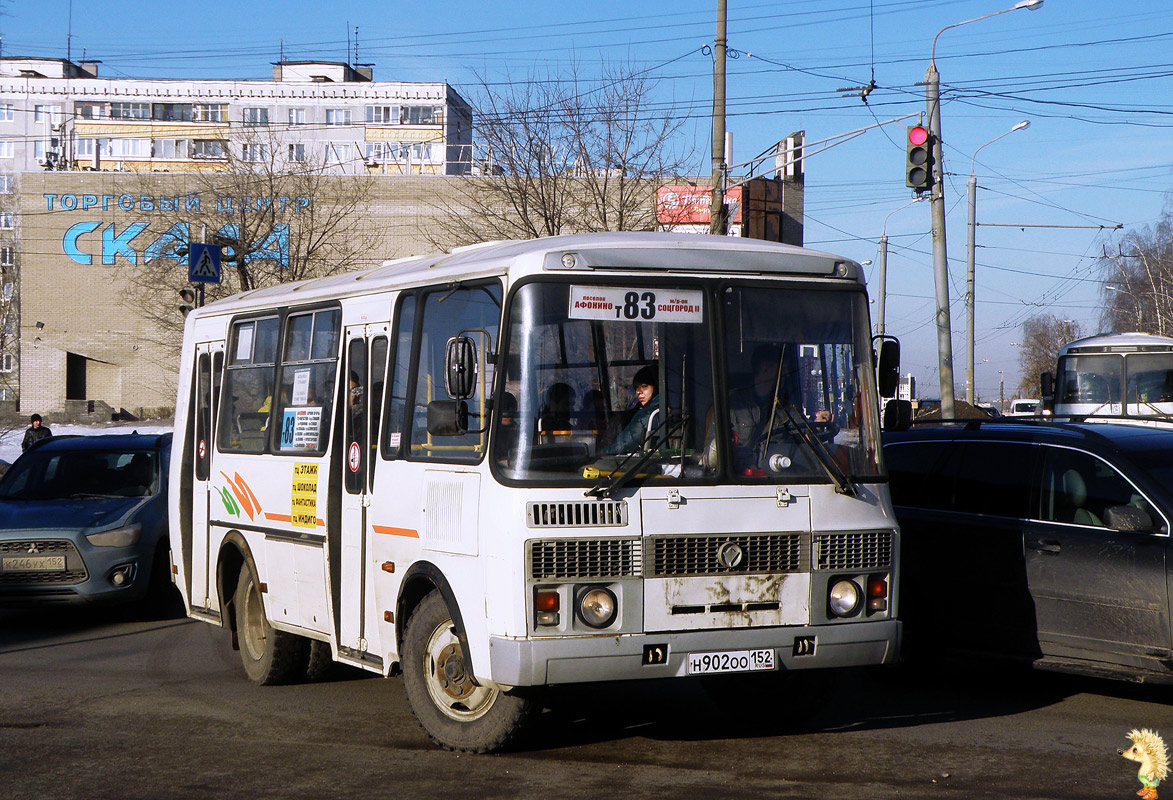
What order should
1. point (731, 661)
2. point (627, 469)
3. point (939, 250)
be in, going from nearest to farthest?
point (627, 469) → point (731, 661) → point (939, 250)

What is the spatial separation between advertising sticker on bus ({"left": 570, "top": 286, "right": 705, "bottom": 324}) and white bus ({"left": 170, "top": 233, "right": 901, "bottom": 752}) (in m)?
0.01

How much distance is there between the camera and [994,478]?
868 centimetres

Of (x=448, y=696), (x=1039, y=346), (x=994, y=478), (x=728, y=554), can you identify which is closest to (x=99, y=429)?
(x=994, y=478)

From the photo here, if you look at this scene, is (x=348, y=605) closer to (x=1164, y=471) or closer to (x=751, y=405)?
(x=751, y=405)

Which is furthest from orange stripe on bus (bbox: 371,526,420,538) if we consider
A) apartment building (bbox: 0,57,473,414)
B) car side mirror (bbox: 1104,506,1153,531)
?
apartment building (bbox: 0,57,473,414)

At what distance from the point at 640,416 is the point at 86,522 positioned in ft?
24.2

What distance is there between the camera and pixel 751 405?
22.4 ft

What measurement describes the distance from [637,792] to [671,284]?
246cm

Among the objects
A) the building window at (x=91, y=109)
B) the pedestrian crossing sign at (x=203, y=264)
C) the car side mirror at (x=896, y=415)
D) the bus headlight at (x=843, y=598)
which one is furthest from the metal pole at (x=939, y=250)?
the building window at (x=91, y=109)

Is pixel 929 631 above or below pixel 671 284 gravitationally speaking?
below

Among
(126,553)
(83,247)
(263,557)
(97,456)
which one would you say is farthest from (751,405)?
(83,247)

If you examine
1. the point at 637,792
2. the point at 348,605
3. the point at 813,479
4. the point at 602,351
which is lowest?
the point at 637,792

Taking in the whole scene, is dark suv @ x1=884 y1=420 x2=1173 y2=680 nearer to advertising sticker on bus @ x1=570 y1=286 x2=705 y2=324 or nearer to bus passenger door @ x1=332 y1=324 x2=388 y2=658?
advertising sticker on bus @ x1=570 y1=286 x2=705 y2=324

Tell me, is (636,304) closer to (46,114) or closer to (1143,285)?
(1143,285)
